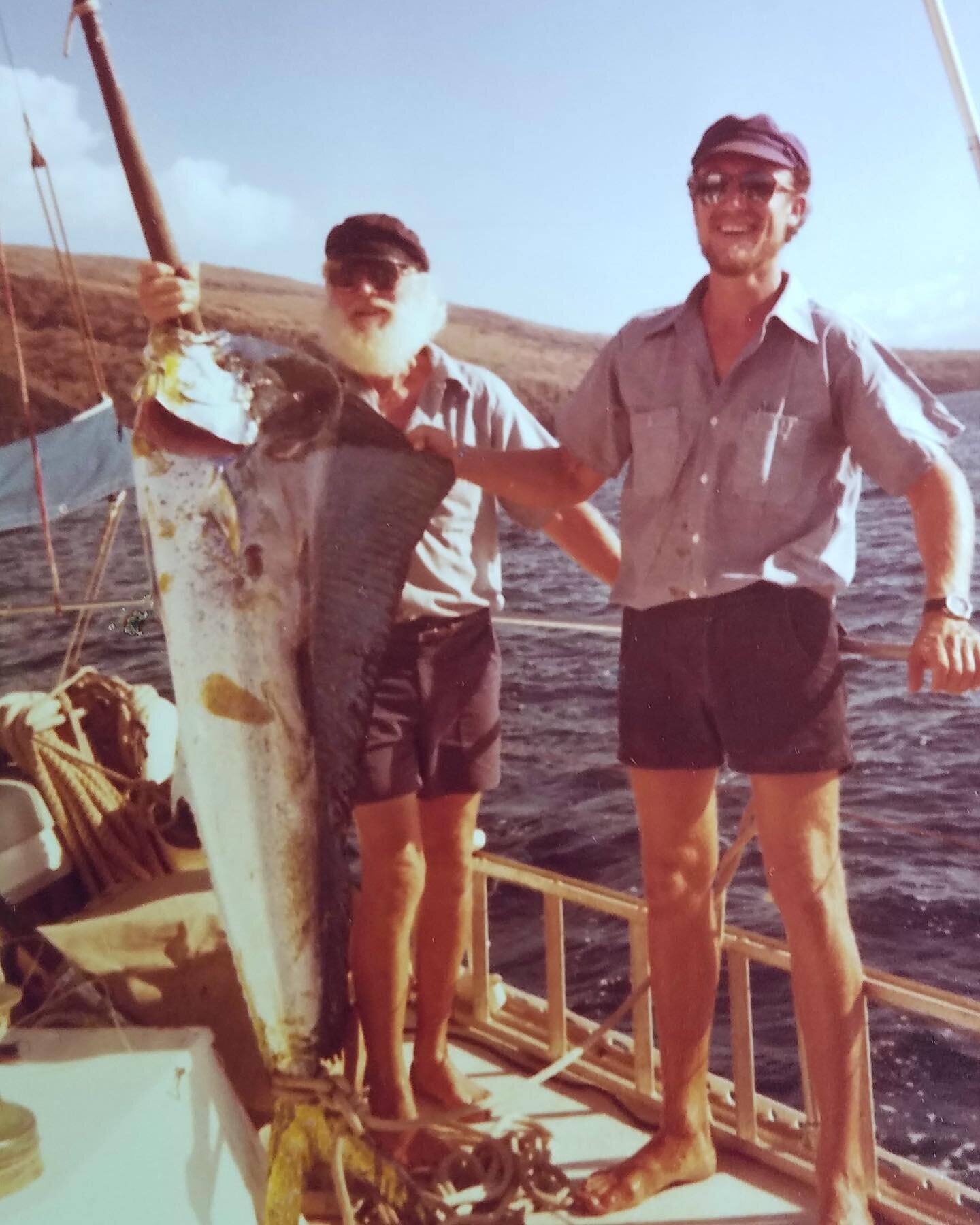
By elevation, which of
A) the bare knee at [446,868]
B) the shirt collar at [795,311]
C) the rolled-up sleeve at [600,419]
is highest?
the shirt collar at [795,311]

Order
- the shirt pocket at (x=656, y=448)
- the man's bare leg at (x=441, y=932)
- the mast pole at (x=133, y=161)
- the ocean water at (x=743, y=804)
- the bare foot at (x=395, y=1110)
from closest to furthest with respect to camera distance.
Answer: the mast pole at (x=133, y=161)
the shirt pocket at (x=656, y=448)
the bare foot at (x=395, y=1110)
the man's bare leg at (x=441, y=932)
the ocean water at (x=743, y=804)

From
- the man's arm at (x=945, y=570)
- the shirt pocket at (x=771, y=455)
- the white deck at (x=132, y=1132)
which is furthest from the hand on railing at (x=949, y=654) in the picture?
the white deck at (x=132, y=1132)

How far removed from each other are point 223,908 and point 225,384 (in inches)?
25.4

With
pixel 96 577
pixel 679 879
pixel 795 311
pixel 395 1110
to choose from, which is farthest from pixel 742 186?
pixel 96 577

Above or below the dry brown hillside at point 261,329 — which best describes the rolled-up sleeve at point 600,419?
below

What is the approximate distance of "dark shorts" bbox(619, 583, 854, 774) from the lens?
1.60 metres

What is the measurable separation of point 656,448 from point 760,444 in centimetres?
16

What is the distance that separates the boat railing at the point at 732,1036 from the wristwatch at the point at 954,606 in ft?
0.32

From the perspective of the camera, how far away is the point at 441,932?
6.47 feet

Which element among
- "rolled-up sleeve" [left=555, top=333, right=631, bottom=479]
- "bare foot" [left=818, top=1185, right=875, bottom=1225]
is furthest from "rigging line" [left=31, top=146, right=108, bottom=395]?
"bare foot" [left=818, top=1185, right=875, bottom=1225]

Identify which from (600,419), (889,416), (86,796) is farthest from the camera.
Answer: (86,796)

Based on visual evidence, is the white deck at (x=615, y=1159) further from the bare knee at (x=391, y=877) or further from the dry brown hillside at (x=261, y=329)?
the dry brown hillside at (x=261, y=329)

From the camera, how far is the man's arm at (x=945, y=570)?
1452 mm

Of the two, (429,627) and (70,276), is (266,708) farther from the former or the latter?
(70,276)
